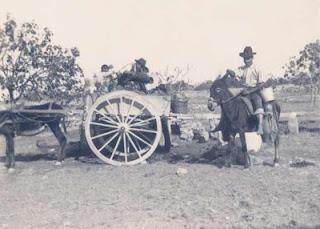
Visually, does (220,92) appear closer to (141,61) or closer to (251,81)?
(251,81)

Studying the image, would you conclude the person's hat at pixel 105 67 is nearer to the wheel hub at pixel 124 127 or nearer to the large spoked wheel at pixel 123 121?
the large spoked wheel at pixel 123 121

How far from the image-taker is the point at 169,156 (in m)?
11.1

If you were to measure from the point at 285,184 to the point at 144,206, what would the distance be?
101 inches

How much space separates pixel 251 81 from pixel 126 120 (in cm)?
269

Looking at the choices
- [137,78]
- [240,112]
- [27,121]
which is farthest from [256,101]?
[27,121]

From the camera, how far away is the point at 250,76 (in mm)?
9750

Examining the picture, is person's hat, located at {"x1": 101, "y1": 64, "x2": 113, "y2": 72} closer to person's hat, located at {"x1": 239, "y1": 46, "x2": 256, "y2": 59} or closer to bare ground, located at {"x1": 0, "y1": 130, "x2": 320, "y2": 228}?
bare ground, located at {"x1": 0, "y1": 130, "x2": 320, "y2": 228}

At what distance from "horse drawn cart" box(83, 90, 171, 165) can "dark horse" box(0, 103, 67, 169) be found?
735mm

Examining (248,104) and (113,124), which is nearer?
(248,104)

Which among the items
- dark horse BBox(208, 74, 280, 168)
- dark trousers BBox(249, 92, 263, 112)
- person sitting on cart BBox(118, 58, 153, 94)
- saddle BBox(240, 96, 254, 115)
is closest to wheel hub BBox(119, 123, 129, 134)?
person sitting on cart BBox(118, 58, 153, 94)

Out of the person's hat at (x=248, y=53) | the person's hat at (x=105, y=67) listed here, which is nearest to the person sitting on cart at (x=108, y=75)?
the person's hat at (x=105, y=67)

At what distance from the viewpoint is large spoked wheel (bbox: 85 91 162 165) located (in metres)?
10.0

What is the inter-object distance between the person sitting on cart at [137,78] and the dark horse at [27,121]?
5.01 feet

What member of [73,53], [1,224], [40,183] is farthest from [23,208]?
[73,53]
